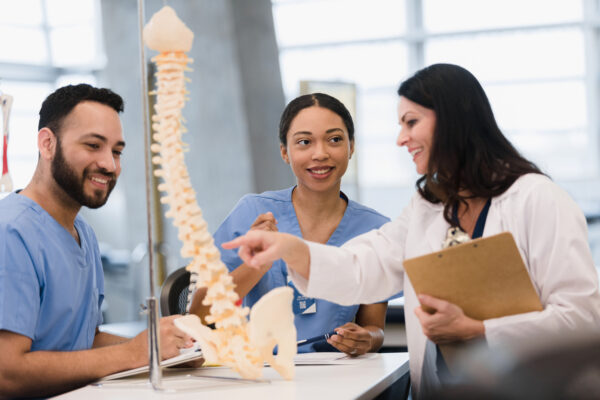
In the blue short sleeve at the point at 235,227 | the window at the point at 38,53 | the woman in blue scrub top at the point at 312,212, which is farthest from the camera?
the window at the point at 38,53

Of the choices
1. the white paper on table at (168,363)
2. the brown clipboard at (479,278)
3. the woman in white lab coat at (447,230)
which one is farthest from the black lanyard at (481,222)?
the white paper on table at (168,363)

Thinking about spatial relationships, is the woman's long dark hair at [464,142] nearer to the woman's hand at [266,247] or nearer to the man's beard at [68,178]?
the woman's hand at [266,247]

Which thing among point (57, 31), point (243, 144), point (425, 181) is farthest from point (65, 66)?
point (425, 181)

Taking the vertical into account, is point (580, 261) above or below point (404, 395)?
above

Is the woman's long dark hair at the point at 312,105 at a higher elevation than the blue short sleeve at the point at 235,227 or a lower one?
higher

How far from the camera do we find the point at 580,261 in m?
1.37

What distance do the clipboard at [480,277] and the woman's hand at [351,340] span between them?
14.9 inches

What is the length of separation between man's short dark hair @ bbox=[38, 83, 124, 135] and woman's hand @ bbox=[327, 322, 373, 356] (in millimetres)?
821

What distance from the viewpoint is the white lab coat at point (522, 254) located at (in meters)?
1.35

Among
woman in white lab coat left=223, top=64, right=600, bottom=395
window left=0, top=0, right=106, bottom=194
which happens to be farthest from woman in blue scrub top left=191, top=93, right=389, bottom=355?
window left=0, top=0, right=106, bottom=194

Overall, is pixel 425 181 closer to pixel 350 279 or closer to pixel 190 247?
pixel 350 279

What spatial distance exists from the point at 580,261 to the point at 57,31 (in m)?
7.46

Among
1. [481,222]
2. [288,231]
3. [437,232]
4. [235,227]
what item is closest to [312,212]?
[288,231]

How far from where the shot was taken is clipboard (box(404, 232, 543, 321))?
1.27 m
